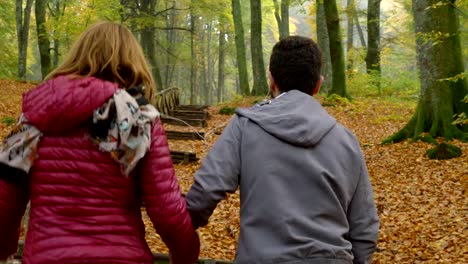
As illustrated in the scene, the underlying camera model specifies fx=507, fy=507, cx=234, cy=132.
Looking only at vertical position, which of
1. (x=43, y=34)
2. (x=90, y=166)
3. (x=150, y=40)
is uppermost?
(x=43, y=34)

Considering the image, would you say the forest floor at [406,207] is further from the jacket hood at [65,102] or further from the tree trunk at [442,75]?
the jacket hood at [65,102]

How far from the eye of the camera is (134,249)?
208 cm

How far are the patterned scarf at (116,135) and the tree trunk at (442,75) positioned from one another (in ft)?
29.5

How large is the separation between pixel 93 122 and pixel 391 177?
7309 millimetres

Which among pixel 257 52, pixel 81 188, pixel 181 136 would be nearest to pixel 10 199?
pixel 81 188

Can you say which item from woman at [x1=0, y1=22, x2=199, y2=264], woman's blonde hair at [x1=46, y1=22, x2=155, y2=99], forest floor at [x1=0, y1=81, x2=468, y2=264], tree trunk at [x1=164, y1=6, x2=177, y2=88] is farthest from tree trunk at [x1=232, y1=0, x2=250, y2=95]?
woman at [x1=0, y1=22, x2=199, y2=264]

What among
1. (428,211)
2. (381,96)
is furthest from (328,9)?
(428,211)

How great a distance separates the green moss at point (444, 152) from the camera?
352 inches

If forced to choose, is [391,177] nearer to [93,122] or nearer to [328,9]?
[93,122]

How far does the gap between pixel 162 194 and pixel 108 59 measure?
0.62 metres

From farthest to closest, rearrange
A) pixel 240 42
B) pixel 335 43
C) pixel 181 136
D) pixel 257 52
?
1. pixel 240 42
2. pixel 257 52
3. pixel 335 43
4. pixel 181 136

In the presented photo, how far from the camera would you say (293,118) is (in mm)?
2172

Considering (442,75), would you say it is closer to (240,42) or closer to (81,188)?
(81,188)

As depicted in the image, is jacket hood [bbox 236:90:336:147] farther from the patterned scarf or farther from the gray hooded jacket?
the patterned scarf
